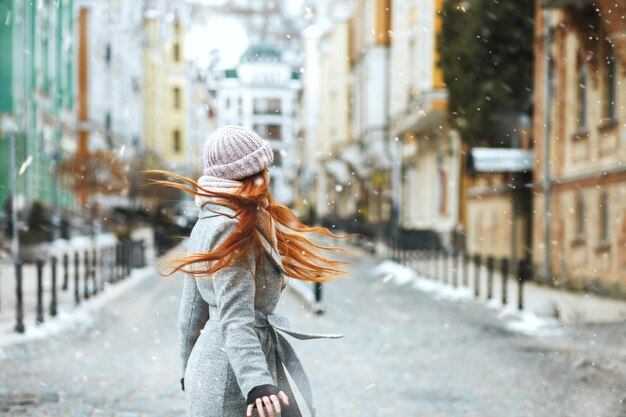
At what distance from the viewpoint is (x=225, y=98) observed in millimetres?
137125

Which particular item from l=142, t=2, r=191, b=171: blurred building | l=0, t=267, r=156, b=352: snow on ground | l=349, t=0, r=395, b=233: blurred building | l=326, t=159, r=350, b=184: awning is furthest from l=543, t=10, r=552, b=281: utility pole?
l=142, t=2, r=191, b=171: blurred building

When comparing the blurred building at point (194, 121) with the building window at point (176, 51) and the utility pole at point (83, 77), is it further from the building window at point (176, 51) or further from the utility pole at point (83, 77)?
the utility pole at point (83, 77)

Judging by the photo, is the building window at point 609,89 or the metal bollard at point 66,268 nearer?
the metal bollard at point 66,268

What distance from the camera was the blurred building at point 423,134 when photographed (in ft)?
104

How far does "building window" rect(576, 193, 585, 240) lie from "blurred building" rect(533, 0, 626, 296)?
0.06ft

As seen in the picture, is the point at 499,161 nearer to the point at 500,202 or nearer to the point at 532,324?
the point at 500,202

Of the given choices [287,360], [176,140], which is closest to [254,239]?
[287,360]

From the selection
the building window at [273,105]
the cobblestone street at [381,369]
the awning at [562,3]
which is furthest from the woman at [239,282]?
the building window at [273,105]

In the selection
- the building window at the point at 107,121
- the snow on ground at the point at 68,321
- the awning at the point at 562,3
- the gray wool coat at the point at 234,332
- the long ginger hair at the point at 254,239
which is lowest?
the snow on ground at the point at 68,321

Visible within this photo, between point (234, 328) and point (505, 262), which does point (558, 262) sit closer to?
point (505, 262)

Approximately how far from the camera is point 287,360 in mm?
3285

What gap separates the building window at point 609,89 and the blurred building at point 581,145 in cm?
2

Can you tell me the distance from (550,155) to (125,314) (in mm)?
10231

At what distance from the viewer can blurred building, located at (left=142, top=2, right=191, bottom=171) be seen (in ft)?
249
